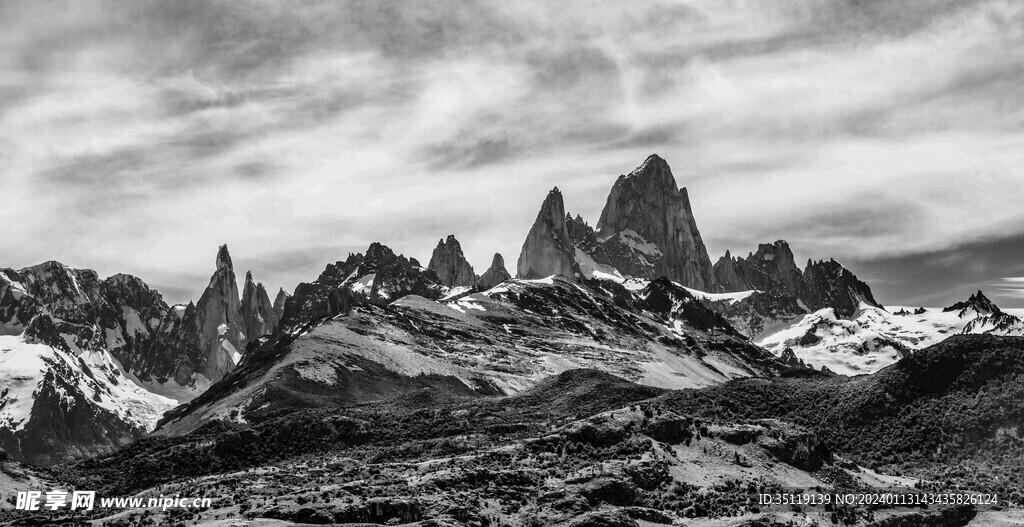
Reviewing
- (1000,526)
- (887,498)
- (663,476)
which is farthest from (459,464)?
(1000,526)

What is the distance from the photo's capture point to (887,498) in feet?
600

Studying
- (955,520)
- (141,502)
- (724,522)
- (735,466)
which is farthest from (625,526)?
(141,502)

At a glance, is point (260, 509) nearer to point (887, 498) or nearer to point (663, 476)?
point (663, 476)

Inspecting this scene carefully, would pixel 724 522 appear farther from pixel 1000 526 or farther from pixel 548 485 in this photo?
pixel 1000 526

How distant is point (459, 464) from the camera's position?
19825cm

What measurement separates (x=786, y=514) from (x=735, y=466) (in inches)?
888

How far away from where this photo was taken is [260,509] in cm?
16675

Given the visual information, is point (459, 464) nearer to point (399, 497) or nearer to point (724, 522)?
point (399, 497)

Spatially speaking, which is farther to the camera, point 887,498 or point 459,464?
point 459,464

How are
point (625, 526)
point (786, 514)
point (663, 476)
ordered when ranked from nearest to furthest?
point (625, 526)
point (786, 514)
point (663, 476)

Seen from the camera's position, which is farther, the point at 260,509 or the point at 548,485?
the point at 548,485

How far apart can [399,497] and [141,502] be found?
46.9 meters

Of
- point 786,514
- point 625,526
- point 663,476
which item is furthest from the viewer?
point 663,476

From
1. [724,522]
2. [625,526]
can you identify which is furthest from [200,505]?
[724,522]
